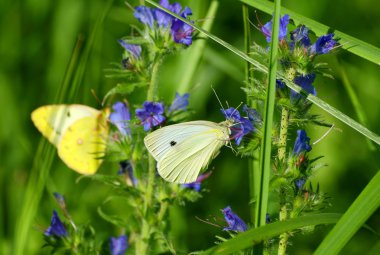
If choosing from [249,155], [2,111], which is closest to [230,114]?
[249,155]

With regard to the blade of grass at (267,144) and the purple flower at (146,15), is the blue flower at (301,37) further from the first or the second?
the purple flower at (146,15)

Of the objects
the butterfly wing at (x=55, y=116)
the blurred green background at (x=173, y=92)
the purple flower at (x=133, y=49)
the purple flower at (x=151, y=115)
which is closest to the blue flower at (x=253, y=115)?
the purple flower at (x=151, y=115)

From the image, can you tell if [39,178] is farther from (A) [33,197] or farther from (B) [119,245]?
(B) [119,245]

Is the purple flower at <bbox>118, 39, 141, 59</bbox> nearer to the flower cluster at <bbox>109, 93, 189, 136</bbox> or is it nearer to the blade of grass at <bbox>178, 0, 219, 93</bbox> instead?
the flower cluster at <bbox>109, 93, 189, 136</bbox>

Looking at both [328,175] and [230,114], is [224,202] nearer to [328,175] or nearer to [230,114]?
[328,175]

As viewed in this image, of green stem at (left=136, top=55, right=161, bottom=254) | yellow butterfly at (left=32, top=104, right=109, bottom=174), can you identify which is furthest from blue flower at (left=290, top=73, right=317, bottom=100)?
yellow butterfly at (left=32, top=104, right=109, bottom=174)

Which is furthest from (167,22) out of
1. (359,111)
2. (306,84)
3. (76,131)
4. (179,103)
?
(76,131)
